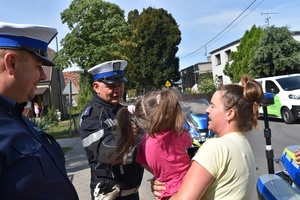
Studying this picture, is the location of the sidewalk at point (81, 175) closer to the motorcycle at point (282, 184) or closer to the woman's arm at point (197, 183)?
the motorcycle at point (282, 184)

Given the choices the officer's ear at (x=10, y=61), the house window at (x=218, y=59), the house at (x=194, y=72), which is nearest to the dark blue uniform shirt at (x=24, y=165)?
the officer's ear at (x=10, y=61)

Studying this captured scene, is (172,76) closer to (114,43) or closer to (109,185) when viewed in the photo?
(114,43)

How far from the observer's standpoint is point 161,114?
87.1 inches

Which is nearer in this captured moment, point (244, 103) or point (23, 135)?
point (23, 135)

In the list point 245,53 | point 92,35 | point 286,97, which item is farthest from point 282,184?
point 92,35

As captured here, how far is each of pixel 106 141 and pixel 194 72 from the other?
47192 mm

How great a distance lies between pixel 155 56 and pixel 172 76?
402 cm

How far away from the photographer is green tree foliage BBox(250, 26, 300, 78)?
73.7 feet

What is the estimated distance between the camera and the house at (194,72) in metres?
49.2

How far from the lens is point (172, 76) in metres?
45.8

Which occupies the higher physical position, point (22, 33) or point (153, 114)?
point (22, 33)

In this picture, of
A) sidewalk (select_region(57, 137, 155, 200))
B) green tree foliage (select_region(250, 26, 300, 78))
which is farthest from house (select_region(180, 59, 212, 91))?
sidewalk (select_region(57, 137, 155, 200))

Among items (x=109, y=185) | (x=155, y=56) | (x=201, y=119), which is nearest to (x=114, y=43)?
(x=155, y=56)

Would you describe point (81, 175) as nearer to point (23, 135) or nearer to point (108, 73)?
point (108, 73)
